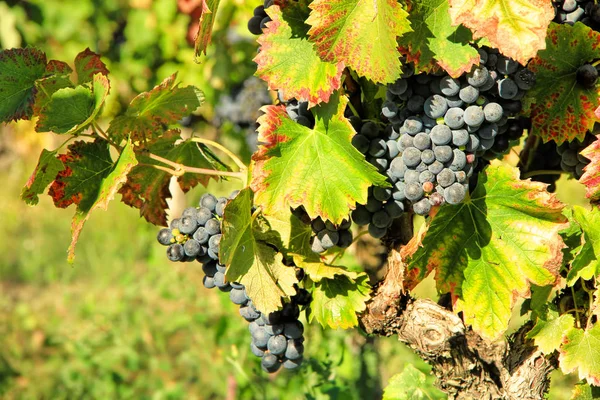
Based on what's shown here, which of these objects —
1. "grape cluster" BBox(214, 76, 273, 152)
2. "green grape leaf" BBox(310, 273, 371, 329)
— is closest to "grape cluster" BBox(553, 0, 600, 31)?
"green grape leaf" BBox(310, 273, 371, 329)

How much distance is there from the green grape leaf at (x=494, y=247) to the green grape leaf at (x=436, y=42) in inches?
10.0

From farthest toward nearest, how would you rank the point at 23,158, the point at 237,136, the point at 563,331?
the point at 23,158 → the point at 237,136 → the point at 563,331

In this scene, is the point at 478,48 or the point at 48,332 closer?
the point at 478,48

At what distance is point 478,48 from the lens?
1.27 meters

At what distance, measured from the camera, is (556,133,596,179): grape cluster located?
58.6 inches

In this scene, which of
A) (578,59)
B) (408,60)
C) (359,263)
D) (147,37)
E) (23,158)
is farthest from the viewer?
(23,158)

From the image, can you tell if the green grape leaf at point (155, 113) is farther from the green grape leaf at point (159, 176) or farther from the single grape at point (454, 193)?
the single grape at point (454, 193)

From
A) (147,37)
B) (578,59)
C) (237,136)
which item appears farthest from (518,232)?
(147,37)

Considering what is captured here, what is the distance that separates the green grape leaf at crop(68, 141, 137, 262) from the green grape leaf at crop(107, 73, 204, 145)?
17 centimetres

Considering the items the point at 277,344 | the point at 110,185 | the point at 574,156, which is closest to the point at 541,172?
the point at 574,156

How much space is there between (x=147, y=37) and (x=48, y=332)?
205cm

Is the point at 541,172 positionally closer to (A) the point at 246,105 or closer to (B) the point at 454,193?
(B) the point at 454,193

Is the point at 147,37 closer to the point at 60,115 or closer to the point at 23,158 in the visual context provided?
the point at 60,115

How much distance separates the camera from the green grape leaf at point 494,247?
1.33 m
